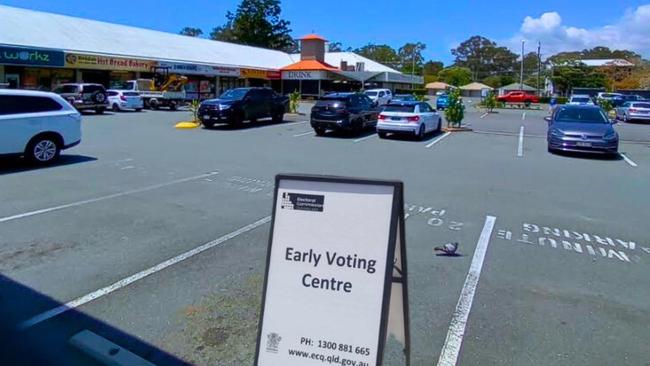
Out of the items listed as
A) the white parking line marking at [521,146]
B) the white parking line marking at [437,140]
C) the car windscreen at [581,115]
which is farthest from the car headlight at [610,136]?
the white parking line marking at [437,140]

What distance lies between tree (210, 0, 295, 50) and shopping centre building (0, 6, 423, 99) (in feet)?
84.8

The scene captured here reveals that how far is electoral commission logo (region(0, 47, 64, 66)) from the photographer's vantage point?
94.9 feet

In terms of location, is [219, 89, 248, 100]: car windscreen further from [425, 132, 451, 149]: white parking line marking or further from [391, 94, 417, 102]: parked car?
[425, 132, 451, 149]: white parking line marking

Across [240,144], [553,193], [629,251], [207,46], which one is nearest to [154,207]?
[629,251]

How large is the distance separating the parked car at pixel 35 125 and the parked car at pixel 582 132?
14288 millimetres

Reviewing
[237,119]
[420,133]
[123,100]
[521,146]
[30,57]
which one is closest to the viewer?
[521,146]

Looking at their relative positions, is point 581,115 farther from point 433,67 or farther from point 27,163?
point 433,67

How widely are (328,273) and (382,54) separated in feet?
407

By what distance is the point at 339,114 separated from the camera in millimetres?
19672

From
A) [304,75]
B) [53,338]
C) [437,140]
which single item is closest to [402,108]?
[437,140]

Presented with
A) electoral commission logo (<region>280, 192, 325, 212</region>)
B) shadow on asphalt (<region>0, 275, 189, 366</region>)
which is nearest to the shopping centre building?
shadow on asphalt (<region>0, 275, 189, 366</region>)

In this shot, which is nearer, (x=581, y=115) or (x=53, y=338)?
(x=53, y=338)

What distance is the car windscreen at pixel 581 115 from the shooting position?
53.5 ft

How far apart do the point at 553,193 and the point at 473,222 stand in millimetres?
3500
